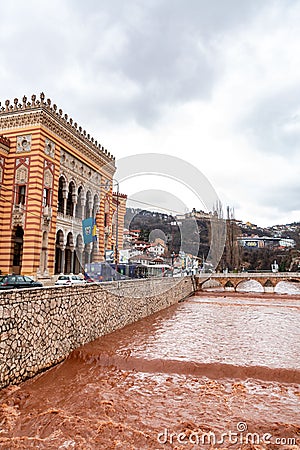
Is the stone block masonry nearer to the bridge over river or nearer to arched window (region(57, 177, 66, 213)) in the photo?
arched window (region(57, 177, 66, 213))

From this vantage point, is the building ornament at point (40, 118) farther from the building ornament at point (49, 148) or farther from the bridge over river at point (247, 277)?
the bridge over river at point (247, 277)

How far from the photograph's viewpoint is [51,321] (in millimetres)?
8836

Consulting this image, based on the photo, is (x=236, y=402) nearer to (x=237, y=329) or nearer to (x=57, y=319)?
(x=57, y=319)

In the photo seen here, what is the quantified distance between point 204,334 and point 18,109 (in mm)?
15989

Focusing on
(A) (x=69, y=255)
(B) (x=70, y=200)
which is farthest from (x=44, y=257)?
(B) (x=70, y=200)

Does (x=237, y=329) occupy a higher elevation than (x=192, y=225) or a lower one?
lower

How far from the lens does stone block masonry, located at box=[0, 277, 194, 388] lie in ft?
23.8

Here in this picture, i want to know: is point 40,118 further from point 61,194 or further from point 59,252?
point 59,252

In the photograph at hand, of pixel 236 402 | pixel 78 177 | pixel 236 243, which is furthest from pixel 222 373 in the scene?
pixel 236 243

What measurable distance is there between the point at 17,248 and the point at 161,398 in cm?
1491

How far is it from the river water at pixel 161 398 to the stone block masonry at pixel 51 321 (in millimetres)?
349

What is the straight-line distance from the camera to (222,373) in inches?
360

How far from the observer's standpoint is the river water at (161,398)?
5.80 m

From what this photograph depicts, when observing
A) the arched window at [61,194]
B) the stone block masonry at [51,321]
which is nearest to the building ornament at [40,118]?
the arched window at [61,194]
